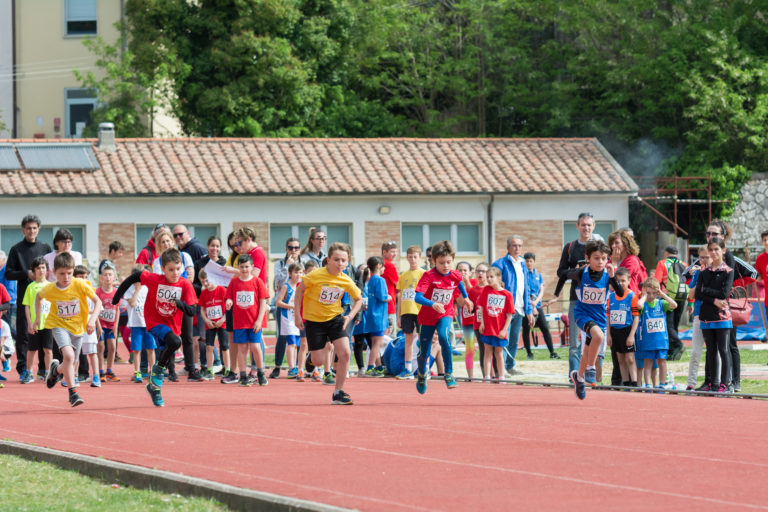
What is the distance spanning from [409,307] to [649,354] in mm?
3798

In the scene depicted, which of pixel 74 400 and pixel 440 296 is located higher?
pixel 440 296

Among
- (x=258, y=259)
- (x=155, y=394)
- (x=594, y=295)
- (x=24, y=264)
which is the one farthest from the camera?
(x=24, y=264)

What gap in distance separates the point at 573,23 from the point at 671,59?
4.48 meters

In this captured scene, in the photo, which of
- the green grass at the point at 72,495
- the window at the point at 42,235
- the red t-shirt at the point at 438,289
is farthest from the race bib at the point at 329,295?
the window at the point at 42,235

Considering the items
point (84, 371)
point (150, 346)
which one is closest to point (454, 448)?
point (150, 346)

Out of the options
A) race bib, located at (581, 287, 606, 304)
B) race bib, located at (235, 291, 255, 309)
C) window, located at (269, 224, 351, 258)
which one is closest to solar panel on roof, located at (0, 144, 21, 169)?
window, located at (269, 224, 351, 258)

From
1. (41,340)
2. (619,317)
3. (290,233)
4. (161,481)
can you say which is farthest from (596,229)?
(161,481)

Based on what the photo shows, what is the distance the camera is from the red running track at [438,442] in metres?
8.12

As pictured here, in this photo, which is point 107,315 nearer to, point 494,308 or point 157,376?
point 157,376

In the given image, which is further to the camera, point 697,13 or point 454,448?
point 697,13

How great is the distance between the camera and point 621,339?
16.1m

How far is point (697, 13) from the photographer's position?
4825cm

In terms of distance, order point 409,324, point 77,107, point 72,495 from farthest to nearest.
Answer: point 77,107
point 409,324
point 72,495

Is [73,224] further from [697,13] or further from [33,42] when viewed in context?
[697,13]
